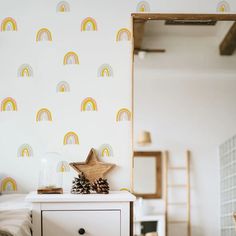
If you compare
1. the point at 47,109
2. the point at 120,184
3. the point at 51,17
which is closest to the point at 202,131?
the point at 120,184

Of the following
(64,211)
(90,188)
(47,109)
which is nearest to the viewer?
(64,211)

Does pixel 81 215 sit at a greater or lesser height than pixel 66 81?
lesser

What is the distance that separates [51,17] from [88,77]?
393 millimetres

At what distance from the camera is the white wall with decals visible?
2.41 metres

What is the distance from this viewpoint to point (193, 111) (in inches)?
93.4

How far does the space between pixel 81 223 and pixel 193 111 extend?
0.83 m

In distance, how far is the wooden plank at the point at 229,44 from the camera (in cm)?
240

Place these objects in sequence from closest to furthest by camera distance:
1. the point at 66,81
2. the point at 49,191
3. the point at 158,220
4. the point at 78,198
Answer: the point at 78,198 → the point at 49,191 → the point at 158,220 → the point at 66,81

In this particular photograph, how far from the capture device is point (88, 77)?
245cm

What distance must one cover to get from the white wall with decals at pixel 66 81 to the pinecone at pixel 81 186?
0.17m

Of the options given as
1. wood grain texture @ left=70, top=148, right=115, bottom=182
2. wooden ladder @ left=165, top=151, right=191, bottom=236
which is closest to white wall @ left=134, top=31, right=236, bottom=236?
wooden ladder @ left=165, top=151, right=191, bottom=236

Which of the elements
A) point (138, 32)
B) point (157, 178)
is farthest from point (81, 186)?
point (138, 32)

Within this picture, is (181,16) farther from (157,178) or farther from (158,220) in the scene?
(158,220)

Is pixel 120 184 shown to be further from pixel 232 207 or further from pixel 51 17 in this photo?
pixel 51 17
